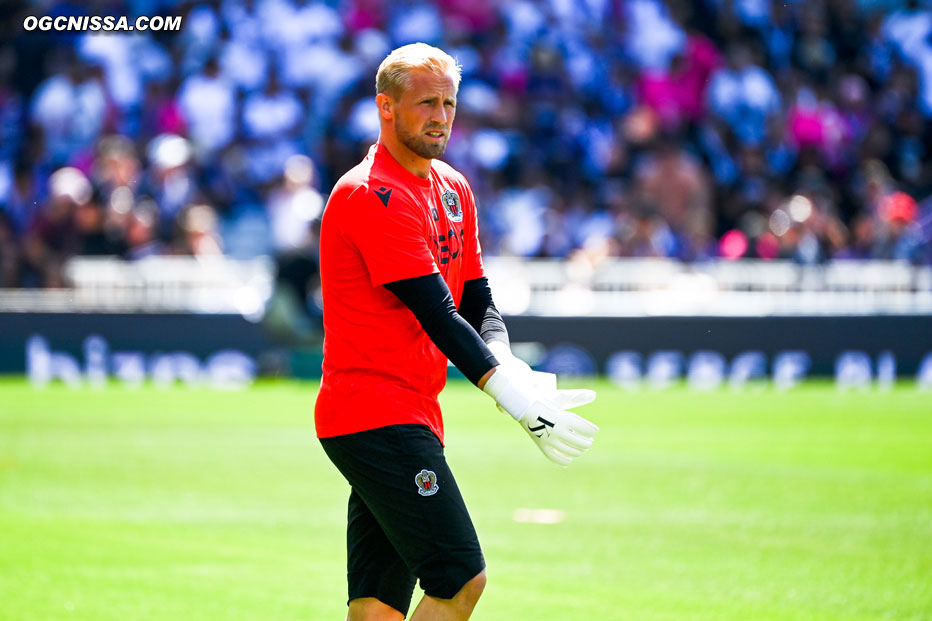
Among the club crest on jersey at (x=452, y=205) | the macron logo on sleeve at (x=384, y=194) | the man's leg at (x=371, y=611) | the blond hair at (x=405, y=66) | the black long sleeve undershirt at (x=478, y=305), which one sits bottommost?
the man's leg at (x=371, y=611)

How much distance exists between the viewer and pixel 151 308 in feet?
60.9

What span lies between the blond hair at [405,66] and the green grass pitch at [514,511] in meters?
3.01

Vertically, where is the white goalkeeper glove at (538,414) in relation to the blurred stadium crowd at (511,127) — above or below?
below

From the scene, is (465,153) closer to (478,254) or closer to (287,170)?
(287,170)

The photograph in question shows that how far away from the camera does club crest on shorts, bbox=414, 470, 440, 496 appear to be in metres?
4.58

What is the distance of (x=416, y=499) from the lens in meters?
4.57

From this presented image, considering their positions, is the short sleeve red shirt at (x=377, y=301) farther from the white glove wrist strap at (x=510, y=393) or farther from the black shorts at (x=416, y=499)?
the white glove wrist strap at (x=510, y=393)

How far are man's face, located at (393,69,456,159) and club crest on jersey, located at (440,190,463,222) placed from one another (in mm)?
217
